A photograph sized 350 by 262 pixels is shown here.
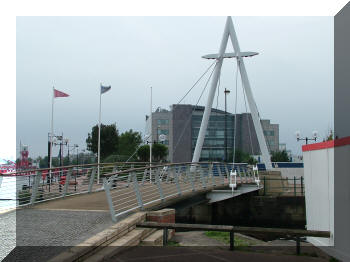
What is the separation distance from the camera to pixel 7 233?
26.5ft

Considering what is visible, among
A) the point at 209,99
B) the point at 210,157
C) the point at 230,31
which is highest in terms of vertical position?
the point at 230,31

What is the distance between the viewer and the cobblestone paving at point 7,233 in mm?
6859

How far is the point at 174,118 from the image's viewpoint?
96.1m

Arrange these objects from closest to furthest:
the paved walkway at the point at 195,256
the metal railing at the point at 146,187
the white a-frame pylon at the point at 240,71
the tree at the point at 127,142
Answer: the paved walkway at the point at 195,256
the metal railing at the point at 146,187
the white a-frame pylon at the point at 240,71
the tree at the point at 127,142

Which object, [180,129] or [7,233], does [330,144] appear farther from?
[180,129]

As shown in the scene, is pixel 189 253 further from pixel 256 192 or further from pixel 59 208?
pixel 256 192

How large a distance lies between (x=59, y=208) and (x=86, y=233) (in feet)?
11.0

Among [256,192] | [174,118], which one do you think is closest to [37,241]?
[256,192]

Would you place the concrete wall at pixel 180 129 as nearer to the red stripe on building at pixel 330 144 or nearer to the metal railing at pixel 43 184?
A: the metal railing at pixel 43 184

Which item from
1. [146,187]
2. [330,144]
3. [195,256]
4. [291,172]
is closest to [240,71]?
[291,172]

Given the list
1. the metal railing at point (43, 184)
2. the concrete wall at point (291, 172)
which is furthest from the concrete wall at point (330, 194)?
the concrete wall at point (291, 172)

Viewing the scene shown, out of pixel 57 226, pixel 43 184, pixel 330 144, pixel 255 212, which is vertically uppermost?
pixel 330 144

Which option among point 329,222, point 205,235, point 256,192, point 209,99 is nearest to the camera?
point 329,222

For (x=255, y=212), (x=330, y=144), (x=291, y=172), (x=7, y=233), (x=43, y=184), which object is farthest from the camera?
(x=291, y=172)
